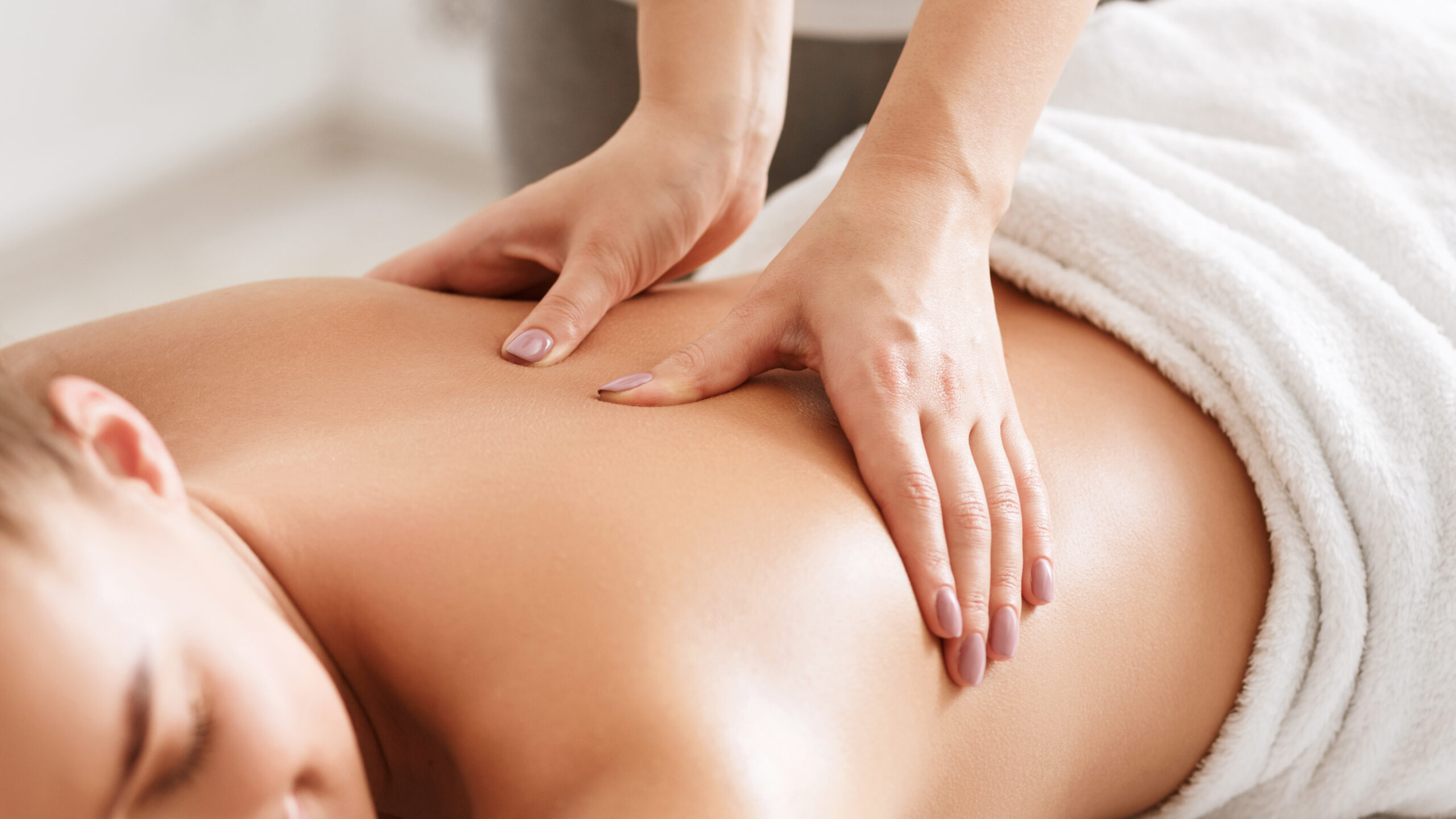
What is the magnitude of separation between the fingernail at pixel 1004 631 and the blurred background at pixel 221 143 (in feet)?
5.07

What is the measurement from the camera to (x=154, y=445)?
1.85 feet

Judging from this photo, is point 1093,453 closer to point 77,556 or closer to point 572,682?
point 572,682

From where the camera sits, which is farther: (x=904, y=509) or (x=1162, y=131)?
(x=1162, y=131)

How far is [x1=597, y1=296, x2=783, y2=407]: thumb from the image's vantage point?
2.44 ft

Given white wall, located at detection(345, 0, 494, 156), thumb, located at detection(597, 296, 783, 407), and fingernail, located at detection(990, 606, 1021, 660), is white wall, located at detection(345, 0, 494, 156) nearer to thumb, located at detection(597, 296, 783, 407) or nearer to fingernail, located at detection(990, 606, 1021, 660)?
thumb, located at detection(597, 296, 783, 407)

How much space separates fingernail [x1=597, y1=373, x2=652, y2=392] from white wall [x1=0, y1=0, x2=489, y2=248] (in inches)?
68.0

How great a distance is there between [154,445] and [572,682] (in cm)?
24

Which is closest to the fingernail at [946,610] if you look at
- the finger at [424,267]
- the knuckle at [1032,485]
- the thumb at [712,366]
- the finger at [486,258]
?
the knuckle at [1032,485]

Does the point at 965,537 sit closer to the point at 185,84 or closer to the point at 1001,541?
the point at 1001,541

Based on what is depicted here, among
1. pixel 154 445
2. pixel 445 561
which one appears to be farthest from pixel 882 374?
pixel 154 445

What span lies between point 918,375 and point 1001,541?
0.38 feet

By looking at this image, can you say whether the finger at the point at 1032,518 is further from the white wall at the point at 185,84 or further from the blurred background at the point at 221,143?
the white wall at the point at 185,84

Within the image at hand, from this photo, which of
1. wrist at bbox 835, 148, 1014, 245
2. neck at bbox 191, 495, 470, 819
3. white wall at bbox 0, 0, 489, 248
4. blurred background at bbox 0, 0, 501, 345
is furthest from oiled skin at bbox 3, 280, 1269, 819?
white wall at bbox 0, 0, 489, 248

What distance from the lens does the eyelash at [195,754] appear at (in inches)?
19.4
